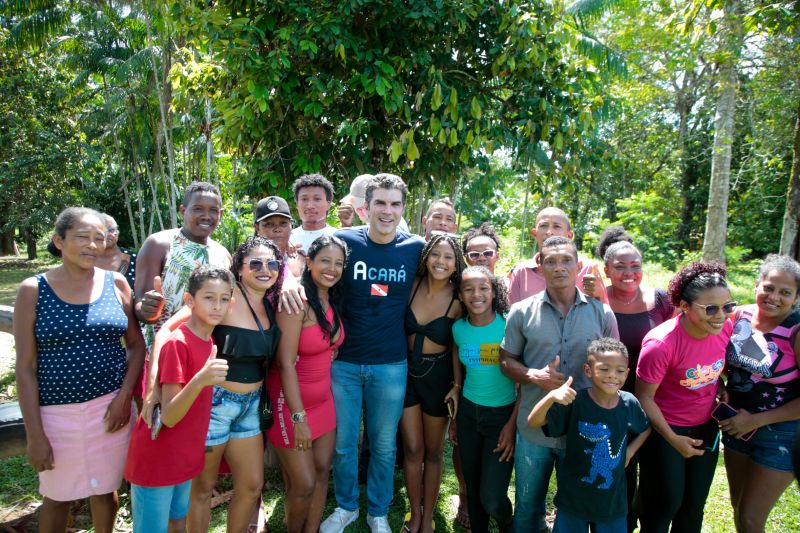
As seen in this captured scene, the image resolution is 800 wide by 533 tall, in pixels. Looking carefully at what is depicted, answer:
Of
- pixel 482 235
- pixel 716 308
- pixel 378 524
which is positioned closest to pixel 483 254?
pixel 482 235

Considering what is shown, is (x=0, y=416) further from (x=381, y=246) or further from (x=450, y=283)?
(x=450, y=283)

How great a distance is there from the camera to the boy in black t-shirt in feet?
8.86

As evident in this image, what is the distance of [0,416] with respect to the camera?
3.56 metres

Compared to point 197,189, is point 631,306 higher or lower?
lower

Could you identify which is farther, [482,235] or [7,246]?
[7,246]

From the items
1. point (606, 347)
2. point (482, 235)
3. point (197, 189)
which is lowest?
point (606, 347)

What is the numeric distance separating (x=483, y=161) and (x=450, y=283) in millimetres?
2702

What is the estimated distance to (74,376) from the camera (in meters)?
2.67

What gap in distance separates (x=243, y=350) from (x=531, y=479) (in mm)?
1795

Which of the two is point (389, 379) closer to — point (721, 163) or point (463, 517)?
point (463, 517)

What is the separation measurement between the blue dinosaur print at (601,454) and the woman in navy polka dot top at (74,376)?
2.52 metres

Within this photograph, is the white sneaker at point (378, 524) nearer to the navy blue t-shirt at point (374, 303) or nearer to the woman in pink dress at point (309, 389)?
the woman in pink dress at point (309, 389)

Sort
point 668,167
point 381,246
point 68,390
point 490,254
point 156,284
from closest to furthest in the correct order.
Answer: point 68,390
point 156,284
point 381,246
point 490,254
point 668,167

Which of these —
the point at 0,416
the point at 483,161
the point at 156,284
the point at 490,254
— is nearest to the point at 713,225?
the point at 483,161
